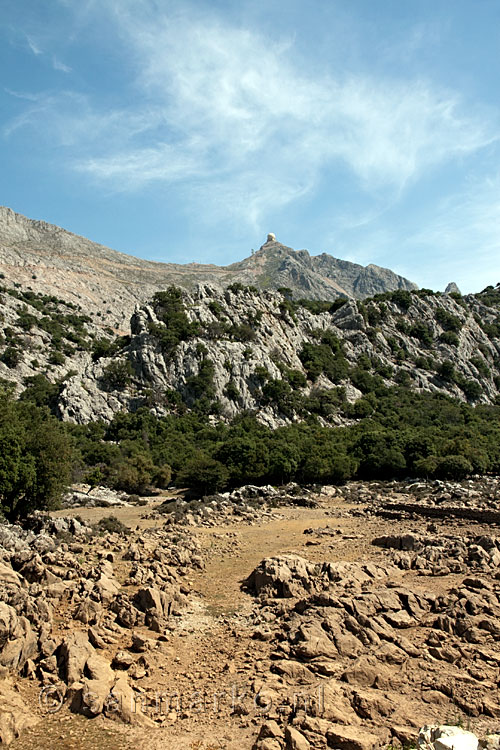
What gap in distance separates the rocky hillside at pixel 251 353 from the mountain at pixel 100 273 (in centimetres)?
1201

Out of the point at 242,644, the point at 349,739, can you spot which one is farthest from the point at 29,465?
the point at 349,739

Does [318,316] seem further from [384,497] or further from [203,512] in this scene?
[203,512]

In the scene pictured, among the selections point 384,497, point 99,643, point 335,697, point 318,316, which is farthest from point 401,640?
point 318,316

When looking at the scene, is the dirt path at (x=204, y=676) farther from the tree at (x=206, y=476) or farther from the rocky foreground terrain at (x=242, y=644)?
the tree at (x=206, y=476)

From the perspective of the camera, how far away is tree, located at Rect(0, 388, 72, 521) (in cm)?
Answer: 2261

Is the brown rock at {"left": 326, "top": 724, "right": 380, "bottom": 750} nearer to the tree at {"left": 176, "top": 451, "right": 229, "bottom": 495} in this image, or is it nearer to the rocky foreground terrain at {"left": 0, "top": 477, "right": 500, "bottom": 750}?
the rocky foreground terrain at {"left": 0, "top": 477, "right": 500, "bottom": 750}

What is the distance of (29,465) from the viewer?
23406 mm

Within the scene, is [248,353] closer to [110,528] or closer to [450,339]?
[450,339]

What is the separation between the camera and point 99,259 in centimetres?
16012

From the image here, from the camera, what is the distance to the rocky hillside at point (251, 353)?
240ft

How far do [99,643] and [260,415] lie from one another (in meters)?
62.8

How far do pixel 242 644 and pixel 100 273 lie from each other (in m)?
147

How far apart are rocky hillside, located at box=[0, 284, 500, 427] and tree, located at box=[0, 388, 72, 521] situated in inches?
1533

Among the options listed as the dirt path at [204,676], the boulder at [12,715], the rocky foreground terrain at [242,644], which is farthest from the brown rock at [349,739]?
the boulder at [12,715]
